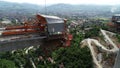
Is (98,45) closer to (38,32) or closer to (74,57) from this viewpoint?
(74,57)

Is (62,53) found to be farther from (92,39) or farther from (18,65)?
(18,65)

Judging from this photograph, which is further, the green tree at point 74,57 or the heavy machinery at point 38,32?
the green tree at point 74,57

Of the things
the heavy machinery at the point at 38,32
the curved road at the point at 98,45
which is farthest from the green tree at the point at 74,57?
the heavy machinery at the point at 38,32

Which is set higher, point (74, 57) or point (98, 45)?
point (98, 45)

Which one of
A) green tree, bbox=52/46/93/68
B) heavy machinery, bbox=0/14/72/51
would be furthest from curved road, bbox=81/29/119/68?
heavy machinery, bbox=0/14/72/51

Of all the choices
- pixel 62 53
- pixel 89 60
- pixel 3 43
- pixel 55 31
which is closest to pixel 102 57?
pixel 89 60

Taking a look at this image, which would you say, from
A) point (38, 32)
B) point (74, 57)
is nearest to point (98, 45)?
point (74, 57)

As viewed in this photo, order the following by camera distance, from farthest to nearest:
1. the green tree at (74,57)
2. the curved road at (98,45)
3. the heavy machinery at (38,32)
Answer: the curved road at (98,45) → the green tree at (74,57) → the heavy machinery at (38,32)

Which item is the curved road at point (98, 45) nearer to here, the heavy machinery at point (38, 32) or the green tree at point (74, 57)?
the green tree at point (74, 57)
